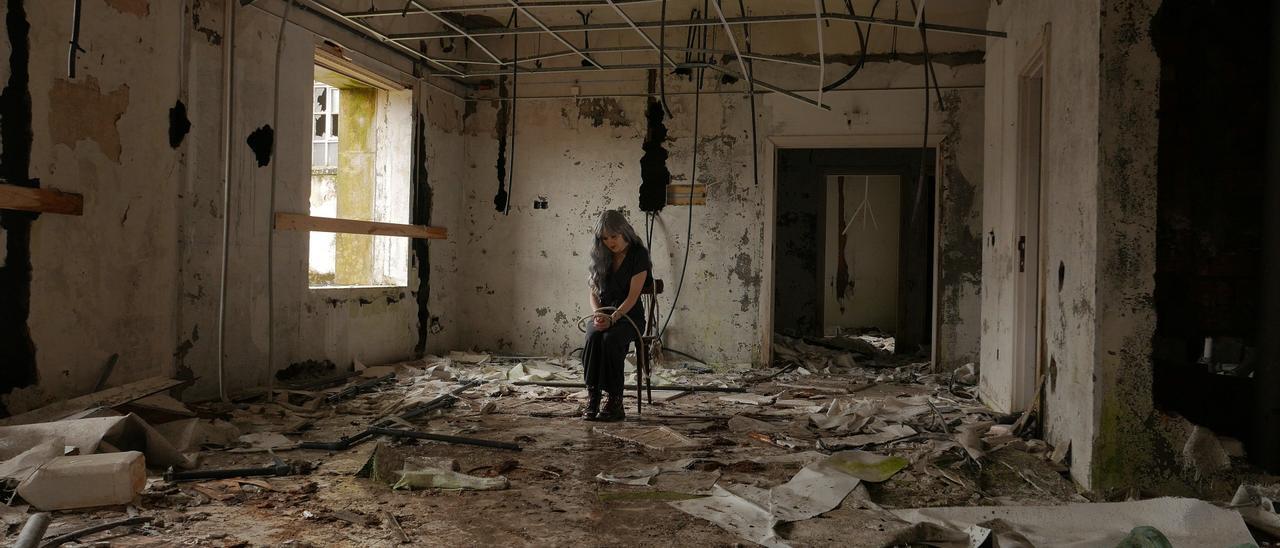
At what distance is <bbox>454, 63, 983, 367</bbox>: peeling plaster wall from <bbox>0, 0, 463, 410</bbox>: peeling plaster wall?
201 cm

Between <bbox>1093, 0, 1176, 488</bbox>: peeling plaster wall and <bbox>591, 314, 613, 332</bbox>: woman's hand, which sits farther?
<bbox>591, 314, 613, 332</bbox>: woman's hand

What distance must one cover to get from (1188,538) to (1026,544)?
0.57 m

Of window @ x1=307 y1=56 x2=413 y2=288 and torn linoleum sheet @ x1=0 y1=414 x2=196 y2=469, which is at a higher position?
window @ x1=307 y1=56 x2=413 y2=288

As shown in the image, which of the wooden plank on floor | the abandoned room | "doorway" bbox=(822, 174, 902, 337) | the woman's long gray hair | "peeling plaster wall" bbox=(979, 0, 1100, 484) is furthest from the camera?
"doorway" bbox=(822, 174, 902, 337)

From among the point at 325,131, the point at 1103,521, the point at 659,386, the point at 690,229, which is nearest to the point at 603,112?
the point at 690,229

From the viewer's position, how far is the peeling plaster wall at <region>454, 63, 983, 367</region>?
7148 millimetres

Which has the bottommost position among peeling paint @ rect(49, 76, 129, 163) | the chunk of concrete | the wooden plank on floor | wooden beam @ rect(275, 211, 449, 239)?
the chunk of concrete

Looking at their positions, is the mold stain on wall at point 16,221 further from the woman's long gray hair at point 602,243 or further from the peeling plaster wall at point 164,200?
the woman's long gray hair at point 602,243

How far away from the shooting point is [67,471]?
9.36 feet

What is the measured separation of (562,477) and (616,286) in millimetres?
1697

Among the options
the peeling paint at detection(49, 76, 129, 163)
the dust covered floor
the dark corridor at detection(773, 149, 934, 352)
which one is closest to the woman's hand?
the dust covered floor

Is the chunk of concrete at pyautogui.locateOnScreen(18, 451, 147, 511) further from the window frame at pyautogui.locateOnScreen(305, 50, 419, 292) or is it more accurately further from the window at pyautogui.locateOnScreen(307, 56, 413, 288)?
the window at pyautogui.locateOnScreen(307, 56, 413, 288)

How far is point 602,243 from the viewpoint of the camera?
4.94 m

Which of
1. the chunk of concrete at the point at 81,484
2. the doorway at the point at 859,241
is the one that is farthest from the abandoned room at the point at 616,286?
the doorway at the point at 859,241
